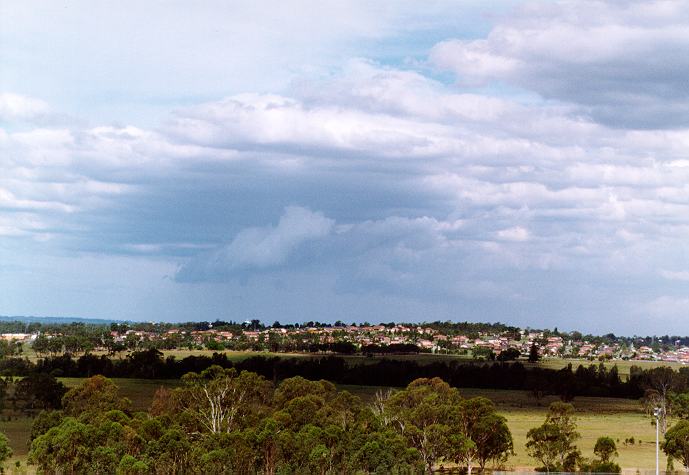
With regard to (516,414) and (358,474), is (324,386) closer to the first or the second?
(358,474)

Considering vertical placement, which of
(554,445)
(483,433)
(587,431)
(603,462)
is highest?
(483,433)

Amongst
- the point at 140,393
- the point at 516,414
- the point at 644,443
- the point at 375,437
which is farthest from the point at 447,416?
the point at 140,393

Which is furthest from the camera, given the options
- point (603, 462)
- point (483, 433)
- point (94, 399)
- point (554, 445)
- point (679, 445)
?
point (94, 399)

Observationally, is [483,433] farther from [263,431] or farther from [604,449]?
[263,431]

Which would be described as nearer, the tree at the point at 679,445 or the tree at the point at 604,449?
the tree at the point at 604,449

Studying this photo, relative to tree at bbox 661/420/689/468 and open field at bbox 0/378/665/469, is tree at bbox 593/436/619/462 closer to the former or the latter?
open field at bbox 0/378/665/469

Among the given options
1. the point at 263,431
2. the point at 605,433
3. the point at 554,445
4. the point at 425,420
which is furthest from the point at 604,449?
the point at 263,431

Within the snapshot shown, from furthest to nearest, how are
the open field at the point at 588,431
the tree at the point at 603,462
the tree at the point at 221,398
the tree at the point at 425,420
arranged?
the open field at the point at 588,431, the tree at the point at 603,462, the tree at the point at 221,398, the tree at the point at 425,420

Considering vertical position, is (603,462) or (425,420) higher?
(425,420)

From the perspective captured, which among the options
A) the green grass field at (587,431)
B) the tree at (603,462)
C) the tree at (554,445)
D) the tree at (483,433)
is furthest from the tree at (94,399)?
the tree at (603,462)

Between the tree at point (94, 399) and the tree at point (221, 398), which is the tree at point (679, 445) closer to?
the tree at point (221, 398)

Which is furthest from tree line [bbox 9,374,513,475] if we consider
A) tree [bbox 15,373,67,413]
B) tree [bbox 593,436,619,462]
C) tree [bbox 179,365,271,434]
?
tree [bbox 15,373,67,413]

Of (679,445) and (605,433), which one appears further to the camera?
(605,433)

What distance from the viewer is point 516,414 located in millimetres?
189875
